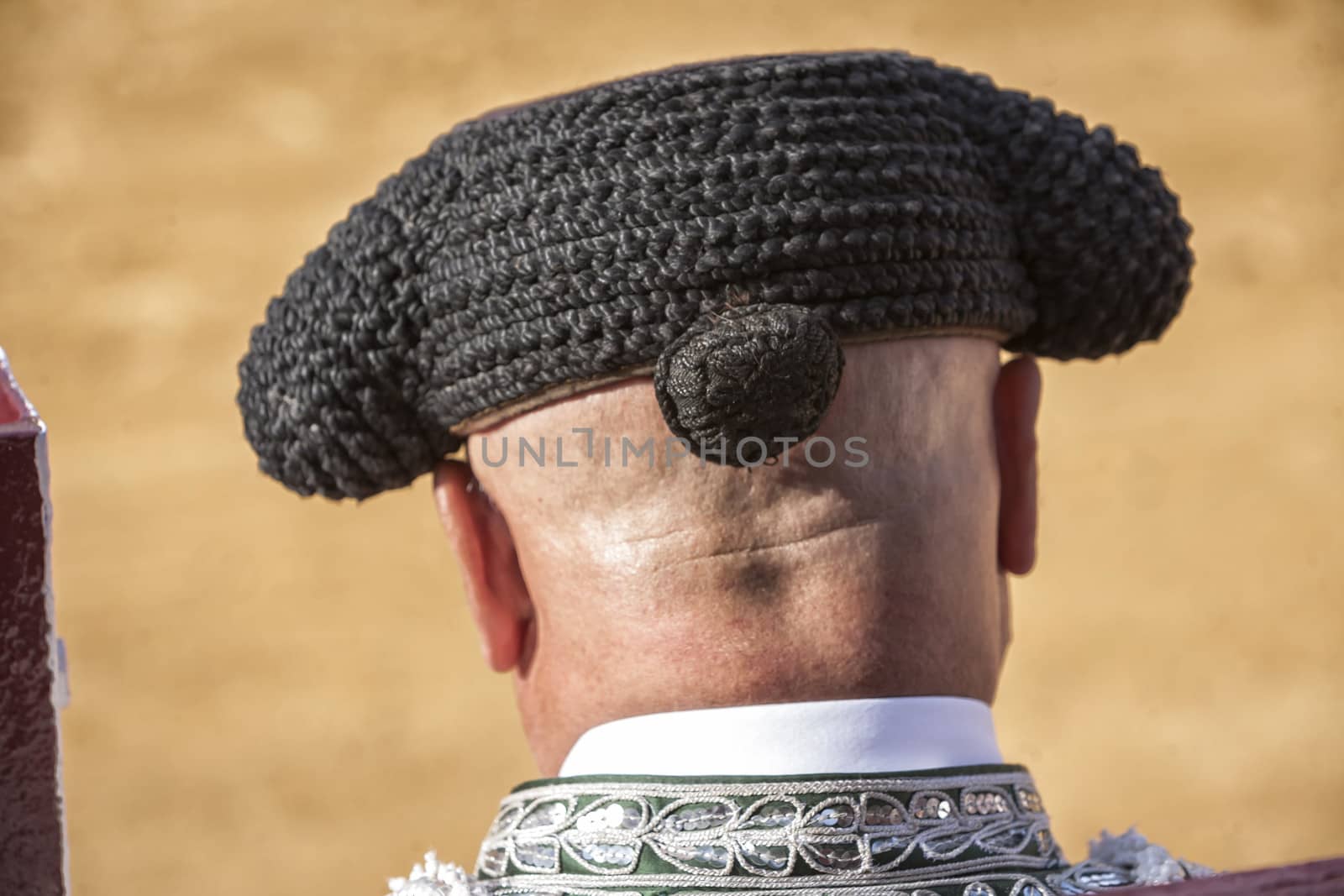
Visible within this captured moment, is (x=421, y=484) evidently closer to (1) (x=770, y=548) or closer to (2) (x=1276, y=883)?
(1) (x=770, y=548)

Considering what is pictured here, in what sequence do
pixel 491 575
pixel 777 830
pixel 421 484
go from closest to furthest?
pixel 777 830
pixel 491 575
pixel 421 484

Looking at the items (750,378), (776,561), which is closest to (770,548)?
(776,561)

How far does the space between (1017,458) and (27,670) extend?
0.64 metres

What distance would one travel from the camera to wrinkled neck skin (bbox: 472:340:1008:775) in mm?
1055

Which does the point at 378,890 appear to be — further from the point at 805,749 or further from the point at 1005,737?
the point at 805,749

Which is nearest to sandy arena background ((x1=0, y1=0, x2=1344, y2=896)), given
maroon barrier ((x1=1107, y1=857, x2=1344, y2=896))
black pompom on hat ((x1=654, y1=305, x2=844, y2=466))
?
black pompom on hat ((x1=654, y1=305, x2=844, y2=466))

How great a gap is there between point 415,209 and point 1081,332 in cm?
46

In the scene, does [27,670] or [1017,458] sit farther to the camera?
[1017,458]

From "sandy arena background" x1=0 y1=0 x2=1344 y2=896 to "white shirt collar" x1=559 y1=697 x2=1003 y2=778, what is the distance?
235cm

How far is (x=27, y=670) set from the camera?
3.06ft

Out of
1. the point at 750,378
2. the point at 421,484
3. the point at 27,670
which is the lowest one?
the point at 27,670

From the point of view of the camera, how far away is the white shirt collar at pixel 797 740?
1.03m

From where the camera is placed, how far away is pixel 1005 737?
Result: 11.2 ft

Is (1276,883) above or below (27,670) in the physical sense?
below
